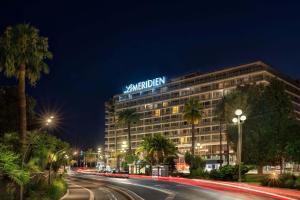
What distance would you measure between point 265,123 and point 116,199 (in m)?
39.7

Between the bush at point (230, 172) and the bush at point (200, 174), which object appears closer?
the bush at point (230, 172)

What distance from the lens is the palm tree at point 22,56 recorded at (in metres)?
37.9

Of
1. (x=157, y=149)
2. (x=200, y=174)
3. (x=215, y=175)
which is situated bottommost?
(x=200, y=174)

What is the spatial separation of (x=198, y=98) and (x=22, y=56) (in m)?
130

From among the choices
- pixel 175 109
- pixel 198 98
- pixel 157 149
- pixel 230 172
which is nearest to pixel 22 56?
pixel 230 172

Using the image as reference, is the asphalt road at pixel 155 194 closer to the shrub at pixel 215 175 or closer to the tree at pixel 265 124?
the shrub at pixel 215 175

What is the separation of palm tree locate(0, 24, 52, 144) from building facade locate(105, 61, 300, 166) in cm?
10858

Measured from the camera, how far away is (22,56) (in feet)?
128

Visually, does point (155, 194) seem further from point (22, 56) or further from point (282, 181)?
point (22, 56)

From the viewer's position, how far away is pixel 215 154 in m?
154

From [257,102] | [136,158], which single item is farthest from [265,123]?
[136,158]

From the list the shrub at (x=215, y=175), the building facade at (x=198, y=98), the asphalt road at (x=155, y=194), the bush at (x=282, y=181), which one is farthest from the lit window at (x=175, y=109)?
the bush at (x=282, y=181)

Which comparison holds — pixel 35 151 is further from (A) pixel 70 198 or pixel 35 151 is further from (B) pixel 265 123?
(B) pixel 265 123

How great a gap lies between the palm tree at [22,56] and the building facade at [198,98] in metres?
109
